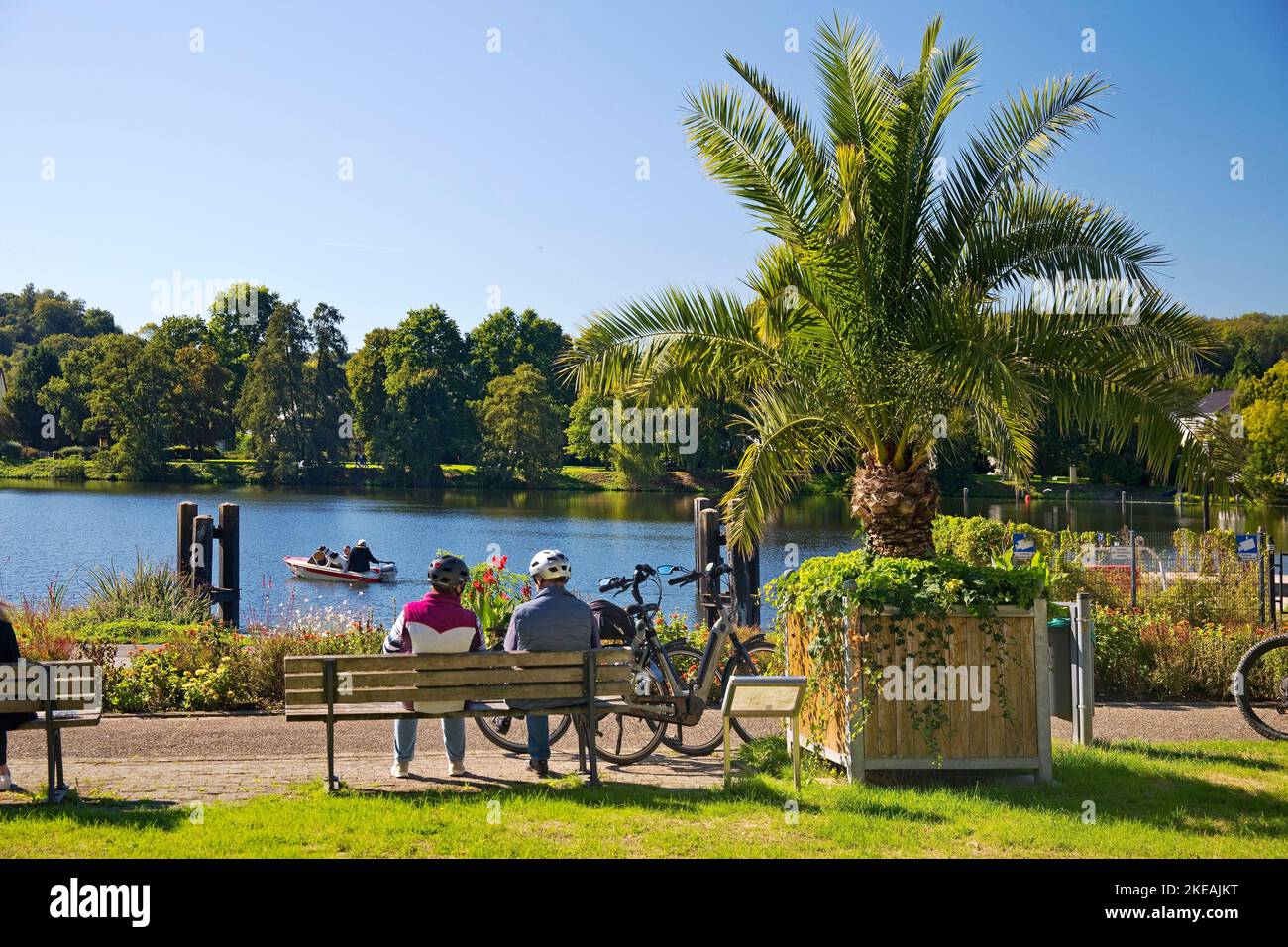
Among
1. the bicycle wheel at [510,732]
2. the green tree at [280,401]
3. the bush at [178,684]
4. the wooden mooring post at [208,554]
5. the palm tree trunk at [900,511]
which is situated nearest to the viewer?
A: the bicycle wheel at [510,732]

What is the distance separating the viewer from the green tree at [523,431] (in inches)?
2940

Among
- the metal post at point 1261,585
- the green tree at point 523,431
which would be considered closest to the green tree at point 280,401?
the green tree at point 523,431

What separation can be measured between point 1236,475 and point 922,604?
2489mm

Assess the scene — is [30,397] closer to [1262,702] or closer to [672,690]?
[672,690]

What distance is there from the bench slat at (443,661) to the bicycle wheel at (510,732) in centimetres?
111

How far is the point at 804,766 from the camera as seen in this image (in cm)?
796

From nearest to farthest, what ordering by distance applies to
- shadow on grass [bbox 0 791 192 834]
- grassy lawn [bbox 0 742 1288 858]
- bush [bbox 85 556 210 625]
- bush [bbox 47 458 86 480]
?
1. grassy lawn [bbox 0 742 1288 858]
2. shadow on grass [bbox 0 791 192 834]
3. bush [bbox 85 556 210 625]
4. bush [bbox 47 458 86 480]

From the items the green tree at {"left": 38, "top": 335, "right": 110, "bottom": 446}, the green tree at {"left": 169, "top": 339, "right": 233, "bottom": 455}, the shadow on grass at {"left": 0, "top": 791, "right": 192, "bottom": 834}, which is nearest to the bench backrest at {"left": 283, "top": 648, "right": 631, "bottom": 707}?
the shadow on grass at {"left": 0, "top": 791, "right": 192, "bottom": 834}

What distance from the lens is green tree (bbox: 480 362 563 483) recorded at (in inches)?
2940

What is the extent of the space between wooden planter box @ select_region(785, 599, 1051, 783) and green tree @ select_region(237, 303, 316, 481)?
73.2 metres

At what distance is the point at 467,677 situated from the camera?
23.5 ft

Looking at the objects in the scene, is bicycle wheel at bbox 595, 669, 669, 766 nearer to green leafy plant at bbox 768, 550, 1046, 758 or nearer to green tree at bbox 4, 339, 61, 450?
green leafy plant at bbox 768, 550, 1046, 758
